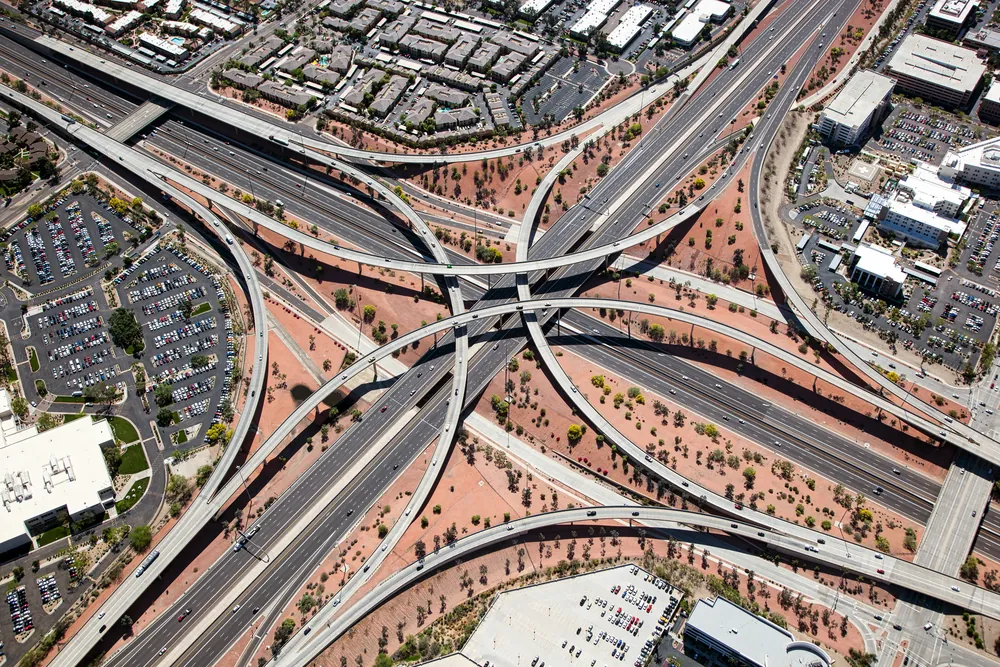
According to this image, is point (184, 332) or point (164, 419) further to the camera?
point (184, 332)

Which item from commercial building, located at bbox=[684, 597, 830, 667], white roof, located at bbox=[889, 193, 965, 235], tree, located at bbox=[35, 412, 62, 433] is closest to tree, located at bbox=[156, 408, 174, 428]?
tree, located at bbox=[35, 412, 62, 433]

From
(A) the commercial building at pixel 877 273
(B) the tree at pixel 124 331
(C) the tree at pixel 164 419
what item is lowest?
(C) the tree at pixel 164 419

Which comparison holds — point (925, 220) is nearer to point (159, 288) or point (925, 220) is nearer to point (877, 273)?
point (877, 273)

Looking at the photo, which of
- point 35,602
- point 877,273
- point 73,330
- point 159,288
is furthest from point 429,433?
point 877,273

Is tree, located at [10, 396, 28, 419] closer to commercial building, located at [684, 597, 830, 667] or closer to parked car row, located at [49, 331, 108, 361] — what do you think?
parked car row, located at [49, 331, 108, 361]

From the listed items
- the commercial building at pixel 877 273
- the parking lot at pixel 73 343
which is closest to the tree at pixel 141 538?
the parking lot at pixel 73 343

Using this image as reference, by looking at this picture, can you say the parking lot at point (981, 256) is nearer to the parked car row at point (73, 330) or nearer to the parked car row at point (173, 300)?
the parked car row at point (173, 300)
